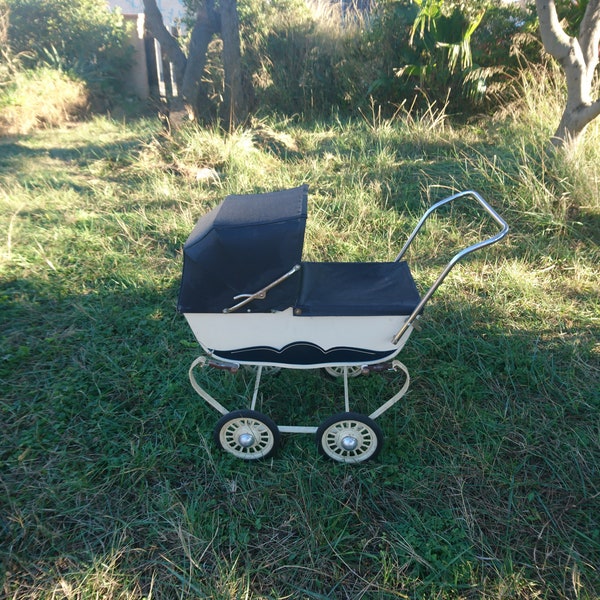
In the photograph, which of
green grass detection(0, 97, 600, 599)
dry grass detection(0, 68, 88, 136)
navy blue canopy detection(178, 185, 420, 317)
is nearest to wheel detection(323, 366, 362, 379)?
green grass detection(0, 97, 600, 599)

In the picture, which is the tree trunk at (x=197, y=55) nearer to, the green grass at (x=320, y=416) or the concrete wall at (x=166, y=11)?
the concrete wall at (x=166, y=11)

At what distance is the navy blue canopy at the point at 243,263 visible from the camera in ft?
7.00

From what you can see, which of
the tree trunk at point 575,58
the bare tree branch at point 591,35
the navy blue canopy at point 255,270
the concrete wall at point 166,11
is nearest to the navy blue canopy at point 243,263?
the navy blue canopy at point 255,270

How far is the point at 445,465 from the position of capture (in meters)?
2.44

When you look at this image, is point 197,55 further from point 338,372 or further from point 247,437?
point 247,437

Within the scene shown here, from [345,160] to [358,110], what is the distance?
2.70m

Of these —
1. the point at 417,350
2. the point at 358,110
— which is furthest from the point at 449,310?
the point at 358,110

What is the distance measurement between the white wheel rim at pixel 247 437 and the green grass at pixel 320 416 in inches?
2.7

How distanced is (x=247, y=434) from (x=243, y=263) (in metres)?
0.90

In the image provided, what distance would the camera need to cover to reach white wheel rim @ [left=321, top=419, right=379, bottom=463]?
94.0 inches

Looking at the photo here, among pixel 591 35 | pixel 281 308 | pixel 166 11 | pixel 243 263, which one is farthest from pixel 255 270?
pixel 166 11

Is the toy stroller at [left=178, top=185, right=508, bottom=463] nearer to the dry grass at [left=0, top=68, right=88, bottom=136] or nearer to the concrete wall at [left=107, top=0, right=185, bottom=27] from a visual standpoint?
the concrete wall at [left=107, top=0, right=185, bottom=27]

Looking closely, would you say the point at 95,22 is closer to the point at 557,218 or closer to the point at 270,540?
the point at 557,218

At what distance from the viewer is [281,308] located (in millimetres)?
2174
